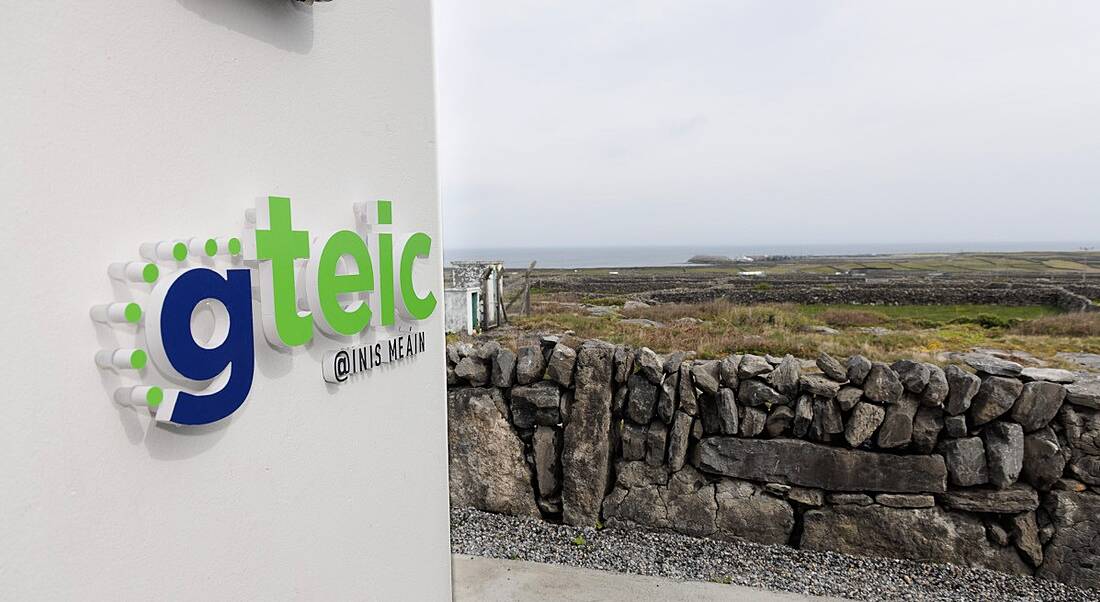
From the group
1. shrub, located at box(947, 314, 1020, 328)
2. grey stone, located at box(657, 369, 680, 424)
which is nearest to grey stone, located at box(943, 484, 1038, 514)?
grey stone, located at box(657, 369, 680, 424)

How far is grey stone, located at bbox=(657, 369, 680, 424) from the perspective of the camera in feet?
13.6

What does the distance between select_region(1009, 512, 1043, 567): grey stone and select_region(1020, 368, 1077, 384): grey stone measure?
78 centimetres

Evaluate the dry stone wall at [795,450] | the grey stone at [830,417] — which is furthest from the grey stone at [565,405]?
the grey stone at [830,417]

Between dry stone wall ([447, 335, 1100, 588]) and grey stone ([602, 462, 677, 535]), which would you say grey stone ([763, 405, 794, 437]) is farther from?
grey stone ([602, 462, 677, 535])

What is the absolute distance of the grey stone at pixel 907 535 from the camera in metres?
3.75

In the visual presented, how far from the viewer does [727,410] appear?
403cm

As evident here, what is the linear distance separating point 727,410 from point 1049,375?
1.87 metres

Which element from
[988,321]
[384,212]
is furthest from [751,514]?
[988,321]

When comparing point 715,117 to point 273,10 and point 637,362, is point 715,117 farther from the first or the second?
point 273,10

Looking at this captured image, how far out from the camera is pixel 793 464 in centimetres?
396

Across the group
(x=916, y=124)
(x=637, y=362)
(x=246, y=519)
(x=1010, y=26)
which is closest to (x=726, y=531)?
A: (x=637, y=362)

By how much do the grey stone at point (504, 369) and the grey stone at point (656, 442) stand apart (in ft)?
3.28

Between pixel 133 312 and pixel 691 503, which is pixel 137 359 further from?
pixel 691 503

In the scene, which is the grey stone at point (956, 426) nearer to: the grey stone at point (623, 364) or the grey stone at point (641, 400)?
the grey stone at point (641, 400)
